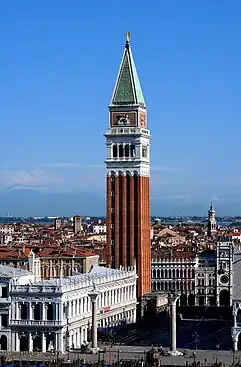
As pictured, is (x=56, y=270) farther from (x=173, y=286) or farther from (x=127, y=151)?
(x=127, y=151)

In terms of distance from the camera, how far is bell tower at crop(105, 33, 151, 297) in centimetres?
8425

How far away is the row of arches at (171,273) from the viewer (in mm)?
99312

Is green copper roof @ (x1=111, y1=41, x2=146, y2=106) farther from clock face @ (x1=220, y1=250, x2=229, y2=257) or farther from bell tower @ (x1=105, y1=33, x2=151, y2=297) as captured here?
clock face @ (x1=220, y1=250, x2=229, y2=257)

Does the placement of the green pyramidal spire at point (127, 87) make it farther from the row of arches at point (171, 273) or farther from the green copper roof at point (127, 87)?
the row of arches at point (171, 273)

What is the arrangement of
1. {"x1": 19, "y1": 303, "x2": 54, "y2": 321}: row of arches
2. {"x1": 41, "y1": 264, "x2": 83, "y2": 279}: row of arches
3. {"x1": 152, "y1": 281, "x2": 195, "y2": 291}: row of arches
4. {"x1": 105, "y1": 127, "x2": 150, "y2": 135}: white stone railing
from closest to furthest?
1. {"x1": 19, "y1": 303, "x2": 54, "y2": 321}: row of arches
2. {"x1": 105, "y1": 127, "x2": 150, "y2": 135}: white stone railing
3. {"x1": 41, "y1": 264, "x2": 83, "y2": 279}: row of arches
4. {"x1": 152, "y1": 281, "x2": 195, "y2": 291}: row of arches

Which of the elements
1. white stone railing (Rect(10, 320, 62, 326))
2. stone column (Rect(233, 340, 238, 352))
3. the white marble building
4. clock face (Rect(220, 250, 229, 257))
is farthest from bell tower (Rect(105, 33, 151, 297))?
white stone railing (Rect(10, 320, 62, 326))

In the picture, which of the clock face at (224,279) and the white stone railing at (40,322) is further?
the clock face at (224,279)

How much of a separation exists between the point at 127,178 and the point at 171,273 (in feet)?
58.7

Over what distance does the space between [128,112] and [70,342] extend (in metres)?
24.7

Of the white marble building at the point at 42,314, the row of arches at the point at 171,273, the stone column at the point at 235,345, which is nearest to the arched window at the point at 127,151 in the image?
the row of arches at the point at 171,273

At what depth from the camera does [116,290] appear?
252 ft

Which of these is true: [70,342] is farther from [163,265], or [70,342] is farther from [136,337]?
[163,265]

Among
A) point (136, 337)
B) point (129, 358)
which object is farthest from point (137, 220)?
point (129, 358)

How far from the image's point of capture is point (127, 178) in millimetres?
84438
